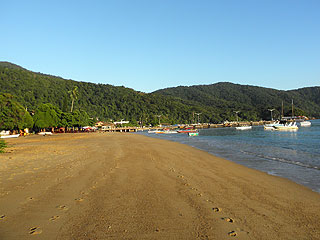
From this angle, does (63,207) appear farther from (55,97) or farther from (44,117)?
(55,97)

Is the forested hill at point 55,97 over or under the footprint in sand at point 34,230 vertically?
over

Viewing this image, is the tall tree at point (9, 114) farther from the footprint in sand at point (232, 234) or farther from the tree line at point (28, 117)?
the footprint in sand at point (232, 234)

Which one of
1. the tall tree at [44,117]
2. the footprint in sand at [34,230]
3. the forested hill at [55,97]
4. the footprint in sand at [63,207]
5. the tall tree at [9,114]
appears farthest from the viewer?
the forested hill at [55,97]

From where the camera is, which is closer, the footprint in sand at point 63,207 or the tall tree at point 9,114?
the footprint in sand at point 63,207

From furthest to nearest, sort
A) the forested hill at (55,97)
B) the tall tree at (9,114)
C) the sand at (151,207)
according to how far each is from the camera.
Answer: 1. the forested hill at (55,97)
2. the tall tree at (9,114)
3. the sand at (151,207)

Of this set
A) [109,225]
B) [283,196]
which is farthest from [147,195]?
[283,196]

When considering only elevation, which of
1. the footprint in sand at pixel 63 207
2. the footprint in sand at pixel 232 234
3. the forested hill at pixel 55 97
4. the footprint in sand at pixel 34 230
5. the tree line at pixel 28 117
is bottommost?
the footprint in sand at pixel 232 234

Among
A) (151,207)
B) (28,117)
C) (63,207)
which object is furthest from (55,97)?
(151,207)


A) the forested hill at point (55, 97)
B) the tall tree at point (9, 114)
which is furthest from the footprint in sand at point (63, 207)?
the forested hill at point (55, 97)

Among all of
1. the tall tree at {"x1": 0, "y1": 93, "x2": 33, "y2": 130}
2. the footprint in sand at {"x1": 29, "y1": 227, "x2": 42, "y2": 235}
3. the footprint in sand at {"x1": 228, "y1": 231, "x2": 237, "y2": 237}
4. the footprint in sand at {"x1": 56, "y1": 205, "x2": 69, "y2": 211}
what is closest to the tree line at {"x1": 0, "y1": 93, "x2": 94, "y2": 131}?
the tall tree at {"x1": 0, "y1": 93, "x2": 33, "y2": 130}

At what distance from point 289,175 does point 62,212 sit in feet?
38.7

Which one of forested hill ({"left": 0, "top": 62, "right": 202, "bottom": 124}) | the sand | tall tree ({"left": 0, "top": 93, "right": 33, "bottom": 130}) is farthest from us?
forested hill ({"left": 0, "top": 62, "right": 202, "bottom": 124})

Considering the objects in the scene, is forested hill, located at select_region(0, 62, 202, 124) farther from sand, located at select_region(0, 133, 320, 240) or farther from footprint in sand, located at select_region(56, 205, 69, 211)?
footprint in sand, located at select_region(56, 205, 69, 211)

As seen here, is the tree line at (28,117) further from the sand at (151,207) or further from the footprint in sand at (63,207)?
the footprint in sand at (63,207)
